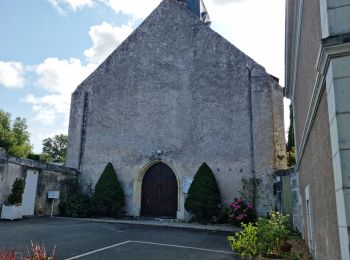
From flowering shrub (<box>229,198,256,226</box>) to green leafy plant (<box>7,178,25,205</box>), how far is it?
715cm

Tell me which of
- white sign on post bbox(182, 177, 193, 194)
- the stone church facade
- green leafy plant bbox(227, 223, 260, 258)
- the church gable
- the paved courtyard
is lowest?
the paved courtyard

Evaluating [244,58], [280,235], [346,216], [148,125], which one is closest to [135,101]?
[148,125]

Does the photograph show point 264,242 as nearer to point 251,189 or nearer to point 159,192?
point 251,189

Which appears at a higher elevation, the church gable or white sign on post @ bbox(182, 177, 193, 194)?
the church gable

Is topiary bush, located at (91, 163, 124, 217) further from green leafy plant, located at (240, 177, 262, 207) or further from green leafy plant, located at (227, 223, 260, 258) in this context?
green leafy plant, located at (227, 223, 260, 258)

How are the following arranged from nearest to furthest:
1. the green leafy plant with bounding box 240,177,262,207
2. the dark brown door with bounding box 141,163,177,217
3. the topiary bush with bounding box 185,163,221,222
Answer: the topiary bush with bounding box 185,163,221,222 < the green leafy plant with bounding box 240,177,262,207 < the dark brown door with bounding box 141,163,177,217

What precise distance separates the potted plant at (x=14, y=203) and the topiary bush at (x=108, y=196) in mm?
3082

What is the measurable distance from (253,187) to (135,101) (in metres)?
6.40

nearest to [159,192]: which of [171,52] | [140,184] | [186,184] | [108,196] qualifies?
[140,184]

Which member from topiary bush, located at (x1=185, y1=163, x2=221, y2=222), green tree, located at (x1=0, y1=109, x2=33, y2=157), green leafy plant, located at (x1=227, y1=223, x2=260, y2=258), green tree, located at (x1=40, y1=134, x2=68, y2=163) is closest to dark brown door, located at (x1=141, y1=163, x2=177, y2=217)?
topiary bush, located at (x1=185, y1=163, x2=221, y2=222)

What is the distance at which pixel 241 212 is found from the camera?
1170cm

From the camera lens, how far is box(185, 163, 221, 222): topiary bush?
1235cm

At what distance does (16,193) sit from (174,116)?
672 cm

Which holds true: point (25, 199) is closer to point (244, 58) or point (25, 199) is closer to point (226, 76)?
point (226, 76)
